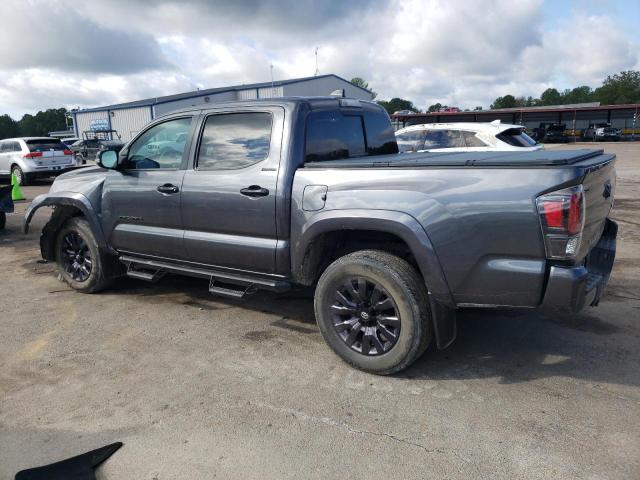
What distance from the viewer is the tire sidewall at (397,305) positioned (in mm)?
3410

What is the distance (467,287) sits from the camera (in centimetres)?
324

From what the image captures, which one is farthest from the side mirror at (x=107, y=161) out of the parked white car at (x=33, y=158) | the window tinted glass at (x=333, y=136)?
the parked white car at (x=33, y=158)

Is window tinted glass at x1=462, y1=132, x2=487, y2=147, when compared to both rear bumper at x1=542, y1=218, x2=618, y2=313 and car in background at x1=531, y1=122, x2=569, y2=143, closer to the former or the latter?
rear bumper at x1=542, y1=218, x2=618, y2=313

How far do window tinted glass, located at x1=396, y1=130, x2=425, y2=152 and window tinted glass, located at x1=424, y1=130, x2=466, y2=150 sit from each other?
0.39 feet

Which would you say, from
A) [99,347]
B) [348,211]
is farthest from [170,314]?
[348,211]

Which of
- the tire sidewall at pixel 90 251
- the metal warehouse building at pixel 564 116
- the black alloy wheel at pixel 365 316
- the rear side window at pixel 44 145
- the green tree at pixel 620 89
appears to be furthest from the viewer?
the green tree at pixel 620 89

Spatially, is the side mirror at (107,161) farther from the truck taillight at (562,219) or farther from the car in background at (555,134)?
the car in background at (555,134)

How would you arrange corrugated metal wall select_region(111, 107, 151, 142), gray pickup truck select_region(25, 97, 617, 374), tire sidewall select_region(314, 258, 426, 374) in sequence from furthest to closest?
1. corrugated metal wall select_region(111, 107, 151, 142)
2. tire sidewall select_region(314, 258, 426, 374)
3. gray pickup truck select_region(25, 97, 617, 374)

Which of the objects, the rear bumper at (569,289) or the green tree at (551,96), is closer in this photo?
the rear bumper at (569,289)

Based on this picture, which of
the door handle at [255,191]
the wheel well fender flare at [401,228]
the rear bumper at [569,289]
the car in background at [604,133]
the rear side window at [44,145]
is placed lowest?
the rear bumper at [569,289]

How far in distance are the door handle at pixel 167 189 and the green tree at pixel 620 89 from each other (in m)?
92.7

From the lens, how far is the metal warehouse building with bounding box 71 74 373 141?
133 ft

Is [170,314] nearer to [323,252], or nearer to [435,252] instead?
→ [323,252]

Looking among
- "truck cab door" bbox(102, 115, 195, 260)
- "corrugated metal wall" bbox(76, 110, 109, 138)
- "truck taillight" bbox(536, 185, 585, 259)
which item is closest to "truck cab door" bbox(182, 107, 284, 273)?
"truck cab door" bbox(102, 115, 195, 260)
